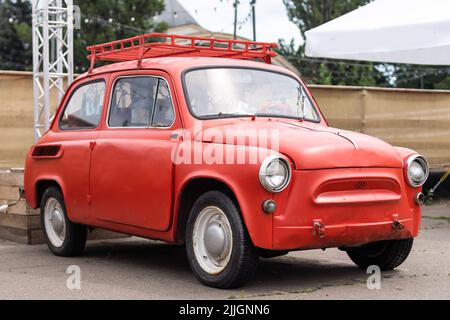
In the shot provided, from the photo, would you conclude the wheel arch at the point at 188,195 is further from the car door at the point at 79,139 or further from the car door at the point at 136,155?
the car door at the point at 79,139

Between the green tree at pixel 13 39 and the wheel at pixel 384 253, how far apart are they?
134 ft

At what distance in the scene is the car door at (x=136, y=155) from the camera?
22.7 ft

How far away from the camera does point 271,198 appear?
605 cm

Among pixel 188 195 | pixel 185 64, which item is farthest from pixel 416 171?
pixel 185 64

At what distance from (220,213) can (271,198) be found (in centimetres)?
55

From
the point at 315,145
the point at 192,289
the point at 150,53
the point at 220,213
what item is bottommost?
the point at 192,289

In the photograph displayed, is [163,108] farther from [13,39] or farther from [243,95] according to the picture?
[13,39]

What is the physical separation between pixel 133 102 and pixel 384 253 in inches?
101

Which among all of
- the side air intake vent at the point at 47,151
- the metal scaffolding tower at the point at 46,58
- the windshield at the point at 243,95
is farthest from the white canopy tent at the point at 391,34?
the side air intake vent at the point at 47,151

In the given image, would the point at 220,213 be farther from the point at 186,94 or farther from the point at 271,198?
the point at 186,94

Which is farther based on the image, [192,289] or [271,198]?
[192,289]
